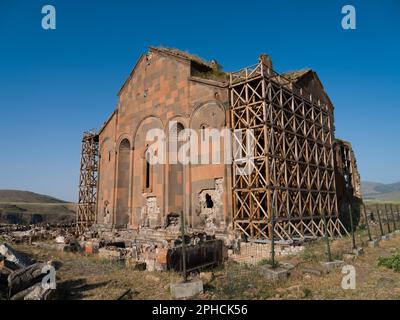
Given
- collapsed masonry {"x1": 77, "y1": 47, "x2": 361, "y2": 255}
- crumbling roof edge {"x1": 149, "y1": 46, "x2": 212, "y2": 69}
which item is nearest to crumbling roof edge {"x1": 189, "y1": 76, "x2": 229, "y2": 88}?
collapsed masonry {"x1": 77, "y1": 47, "x2": 361, "y2": 255}

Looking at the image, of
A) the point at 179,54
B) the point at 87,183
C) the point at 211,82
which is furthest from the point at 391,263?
the point at 87,183

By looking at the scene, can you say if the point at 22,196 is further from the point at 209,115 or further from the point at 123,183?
the point at 209,115

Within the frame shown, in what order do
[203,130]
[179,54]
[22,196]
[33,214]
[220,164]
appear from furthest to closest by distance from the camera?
[22,196]
[33,214]
[179,54]
[203,130]
[220,164]

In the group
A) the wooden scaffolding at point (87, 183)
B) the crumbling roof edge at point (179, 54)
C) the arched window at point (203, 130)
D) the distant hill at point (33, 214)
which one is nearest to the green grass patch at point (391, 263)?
the arched window at point (203, 130)

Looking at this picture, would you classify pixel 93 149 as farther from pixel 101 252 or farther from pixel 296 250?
pixel 296 250

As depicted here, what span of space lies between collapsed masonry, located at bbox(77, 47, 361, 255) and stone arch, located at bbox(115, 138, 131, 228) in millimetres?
70

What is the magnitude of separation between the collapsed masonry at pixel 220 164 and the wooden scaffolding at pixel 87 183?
3.83 meters

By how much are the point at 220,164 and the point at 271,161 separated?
2474mm

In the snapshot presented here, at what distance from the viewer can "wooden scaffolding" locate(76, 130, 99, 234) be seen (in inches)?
998

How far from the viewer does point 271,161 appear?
1299 centimetres

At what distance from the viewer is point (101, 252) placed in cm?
1208

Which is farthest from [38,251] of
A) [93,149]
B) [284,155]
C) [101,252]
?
[93,149]

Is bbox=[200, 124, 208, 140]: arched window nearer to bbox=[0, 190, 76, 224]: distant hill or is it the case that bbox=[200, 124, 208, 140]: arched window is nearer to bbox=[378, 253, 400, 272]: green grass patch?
bbox=[378, 253, 400, 272]: green grass patch
